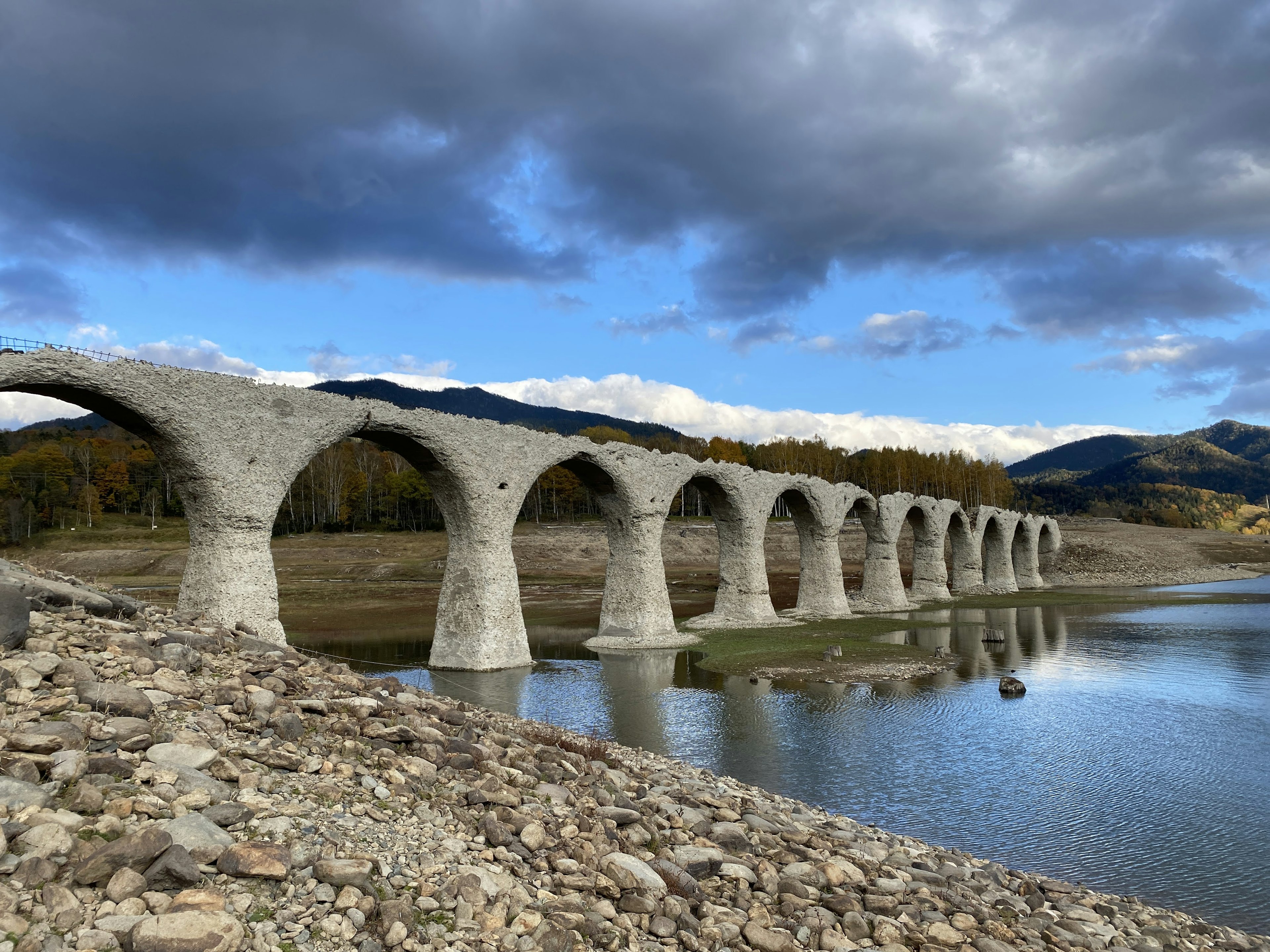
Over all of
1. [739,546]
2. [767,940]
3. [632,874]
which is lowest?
[767,940]

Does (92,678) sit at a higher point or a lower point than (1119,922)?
higher

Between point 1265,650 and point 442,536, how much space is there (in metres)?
48.8

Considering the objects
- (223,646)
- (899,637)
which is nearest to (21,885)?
(223,646)

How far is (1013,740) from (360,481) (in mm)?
69609

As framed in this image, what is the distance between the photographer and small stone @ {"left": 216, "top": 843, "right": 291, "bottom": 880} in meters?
4.31

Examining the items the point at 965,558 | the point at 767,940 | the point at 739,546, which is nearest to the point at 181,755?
the point at 767,940

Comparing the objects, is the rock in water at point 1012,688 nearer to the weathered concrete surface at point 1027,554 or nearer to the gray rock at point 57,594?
the gray rock at point 57,594

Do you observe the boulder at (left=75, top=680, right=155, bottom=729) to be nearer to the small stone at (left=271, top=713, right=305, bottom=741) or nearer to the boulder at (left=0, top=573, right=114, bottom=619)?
the small stone at (left=271, top=713, right=305, bottom=741)

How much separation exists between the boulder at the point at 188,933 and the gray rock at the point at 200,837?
1.76 ft

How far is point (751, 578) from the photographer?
1212 inches

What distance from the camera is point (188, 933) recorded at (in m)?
3.72

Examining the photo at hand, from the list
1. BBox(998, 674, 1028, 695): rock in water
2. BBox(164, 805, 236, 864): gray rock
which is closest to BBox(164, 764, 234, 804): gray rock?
BBox(164, 805, 236, 864): gray rock

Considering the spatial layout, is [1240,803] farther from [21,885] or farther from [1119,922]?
[21,885]

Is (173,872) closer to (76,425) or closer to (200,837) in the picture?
(200,837)
